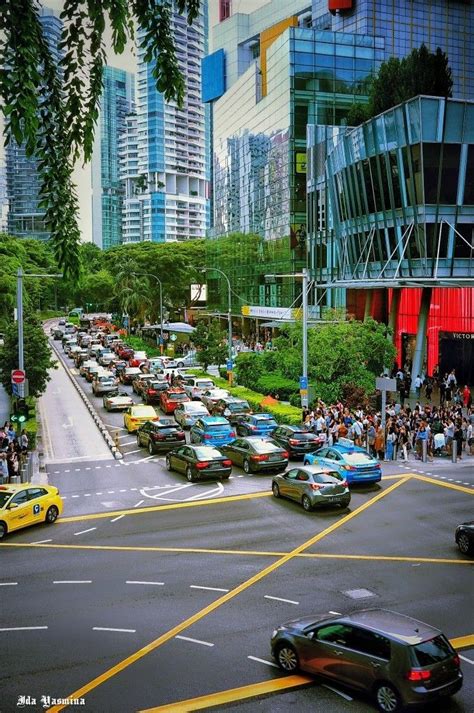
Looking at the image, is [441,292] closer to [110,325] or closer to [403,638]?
[403,638]

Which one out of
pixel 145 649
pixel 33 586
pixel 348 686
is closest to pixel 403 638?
pixel 348 686

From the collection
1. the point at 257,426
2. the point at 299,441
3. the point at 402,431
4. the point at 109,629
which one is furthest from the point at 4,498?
the point at 402,431

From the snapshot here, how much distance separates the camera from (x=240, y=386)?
172ft

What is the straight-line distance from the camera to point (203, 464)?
2697 centimetres

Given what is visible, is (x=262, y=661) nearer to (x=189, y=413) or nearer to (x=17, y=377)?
(x=17, y=377)

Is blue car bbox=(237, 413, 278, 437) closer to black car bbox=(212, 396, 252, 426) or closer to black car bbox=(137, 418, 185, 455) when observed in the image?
black car bbox=(137, 418, 185, 455)

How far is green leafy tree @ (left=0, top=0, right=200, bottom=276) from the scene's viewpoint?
6.92 metres

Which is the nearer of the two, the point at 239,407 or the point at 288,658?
the point at 288,658

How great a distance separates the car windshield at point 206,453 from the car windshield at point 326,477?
5562mm

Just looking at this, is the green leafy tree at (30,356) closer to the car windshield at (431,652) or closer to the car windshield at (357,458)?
the car windshield at (357,458)

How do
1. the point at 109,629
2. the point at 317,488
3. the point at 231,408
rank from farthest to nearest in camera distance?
the point at 231,408, the point at 317,488, the point at 109,629

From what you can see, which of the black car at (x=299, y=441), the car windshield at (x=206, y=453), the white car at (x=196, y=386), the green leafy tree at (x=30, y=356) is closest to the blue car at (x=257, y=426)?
the black car at (x=299, y=441)

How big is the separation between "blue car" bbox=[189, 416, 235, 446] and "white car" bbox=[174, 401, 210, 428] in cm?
573

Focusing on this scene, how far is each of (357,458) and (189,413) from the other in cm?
1591
